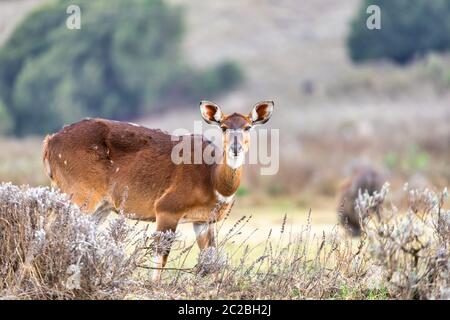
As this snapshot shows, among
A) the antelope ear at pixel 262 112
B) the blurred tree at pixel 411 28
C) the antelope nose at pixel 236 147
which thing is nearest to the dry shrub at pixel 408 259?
the antelope nose at pixel 236 147

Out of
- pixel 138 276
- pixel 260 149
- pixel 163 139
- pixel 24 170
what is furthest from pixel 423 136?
pixel 138 276

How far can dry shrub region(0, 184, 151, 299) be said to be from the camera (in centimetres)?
878

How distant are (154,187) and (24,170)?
53.0 ft

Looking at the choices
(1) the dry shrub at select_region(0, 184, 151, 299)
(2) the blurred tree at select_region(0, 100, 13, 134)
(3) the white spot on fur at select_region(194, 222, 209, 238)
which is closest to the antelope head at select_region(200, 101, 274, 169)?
(3) the white spot on fur at select_region(194, 222, 209, 238)

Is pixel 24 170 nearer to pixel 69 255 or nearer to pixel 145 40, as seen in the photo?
pixel 69 255

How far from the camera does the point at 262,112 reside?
11164mm

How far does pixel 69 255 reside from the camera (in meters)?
8.86

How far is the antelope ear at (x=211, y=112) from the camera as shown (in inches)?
A: 431

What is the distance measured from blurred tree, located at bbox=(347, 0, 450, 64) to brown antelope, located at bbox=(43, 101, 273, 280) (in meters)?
47.3

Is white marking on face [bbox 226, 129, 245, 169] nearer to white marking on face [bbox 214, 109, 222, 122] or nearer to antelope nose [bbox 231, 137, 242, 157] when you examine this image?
antelope nose [bbox 231, 137, 242, 157]

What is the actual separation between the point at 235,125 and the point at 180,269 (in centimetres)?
205

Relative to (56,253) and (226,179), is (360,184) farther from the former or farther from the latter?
(56,253)

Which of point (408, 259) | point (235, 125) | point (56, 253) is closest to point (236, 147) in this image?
point (235, 125)

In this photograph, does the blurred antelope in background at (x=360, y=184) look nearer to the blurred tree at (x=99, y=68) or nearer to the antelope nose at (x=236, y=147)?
the antelope nose at (x=236, y=147)
